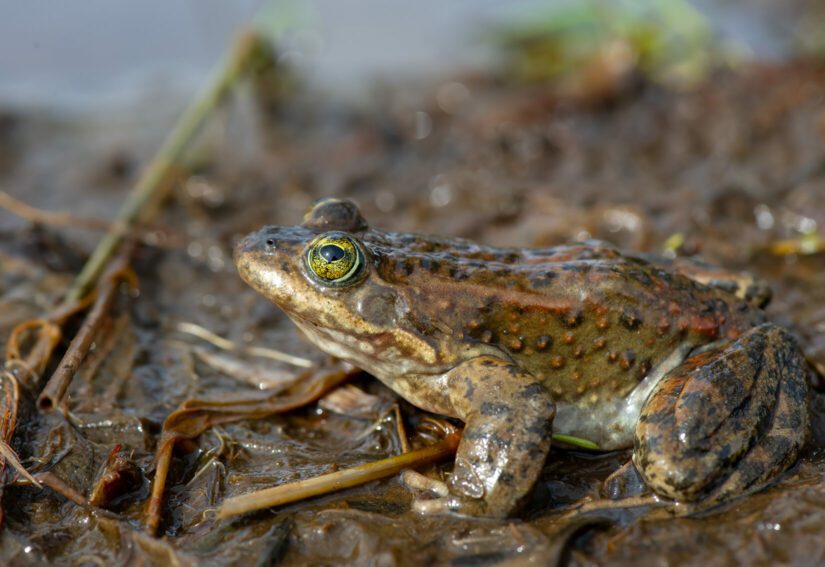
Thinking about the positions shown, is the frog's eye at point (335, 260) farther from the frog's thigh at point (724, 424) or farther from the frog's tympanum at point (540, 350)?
the frog's thigh at point (724, 424)

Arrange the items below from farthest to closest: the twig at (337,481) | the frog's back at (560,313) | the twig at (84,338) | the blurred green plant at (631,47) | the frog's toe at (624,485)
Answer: the blurred green plant at (631,47) → the twig at (84,338) → the frog's back at (560,313) → the frog's toe at (624,485) → the twig at (337,481)

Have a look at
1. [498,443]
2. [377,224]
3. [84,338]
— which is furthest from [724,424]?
→ [377,224]

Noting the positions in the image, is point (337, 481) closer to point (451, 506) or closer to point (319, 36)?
point (451, 506)

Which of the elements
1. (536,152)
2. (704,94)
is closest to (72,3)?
(536,152)

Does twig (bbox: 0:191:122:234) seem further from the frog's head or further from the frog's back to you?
the frog's back

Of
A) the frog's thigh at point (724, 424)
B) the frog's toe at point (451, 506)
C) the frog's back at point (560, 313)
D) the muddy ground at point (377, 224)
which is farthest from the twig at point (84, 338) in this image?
the frog's thigh at point (724, 424)

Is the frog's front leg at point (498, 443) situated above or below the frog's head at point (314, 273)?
below

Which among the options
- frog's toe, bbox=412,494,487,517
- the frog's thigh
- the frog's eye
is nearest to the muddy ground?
frog's toe, bbox=412,494,487,517
